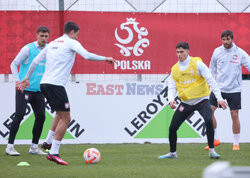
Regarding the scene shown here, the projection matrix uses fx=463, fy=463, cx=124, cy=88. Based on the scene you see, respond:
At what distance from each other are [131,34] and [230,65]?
2673 millimetres

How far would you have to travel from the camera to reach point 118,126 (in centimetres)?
1014

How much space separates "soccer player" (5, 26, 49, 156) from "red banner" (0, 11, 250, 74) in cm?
252

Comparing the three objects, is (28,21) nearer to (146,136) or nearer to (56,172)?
(146,136)

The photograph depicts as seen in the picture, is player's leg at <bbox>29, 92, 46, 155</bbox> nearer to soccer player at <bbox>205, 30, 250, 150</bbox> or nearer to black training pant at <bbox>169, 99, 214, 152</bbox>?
black training pant at <bbox>169, 99, 214, 152</bbox>

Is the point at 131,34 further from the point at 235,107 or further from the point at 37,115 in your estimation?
the point at 37,115

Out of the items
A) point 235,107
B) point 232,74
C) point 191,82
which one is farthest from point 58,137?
point 232,74

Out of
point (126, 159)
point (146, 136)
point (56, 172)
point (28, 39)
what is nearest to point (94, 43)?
point (28, 39)

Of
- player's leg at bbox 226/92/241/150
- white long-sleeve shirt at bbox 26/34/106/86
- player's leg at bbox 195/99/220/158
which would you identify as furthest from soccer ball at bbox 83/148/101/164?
player's leg at bbox 226/92/241/150

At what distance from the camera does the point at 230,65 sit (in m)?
8.53

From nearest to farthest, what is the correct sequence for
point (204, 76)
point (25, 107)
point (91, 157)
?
point (91, 157)
point (204, 76)
point (25, 107)

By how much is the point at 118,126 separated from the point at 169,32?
7.96 ft

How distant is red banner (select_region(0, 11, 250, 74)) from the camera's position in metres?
10.1

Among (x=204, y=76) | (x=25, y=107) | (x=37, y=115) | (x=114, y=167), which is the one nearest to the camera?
(x=114, y=167)

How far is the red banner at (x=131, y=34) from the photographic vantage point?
10.1m
